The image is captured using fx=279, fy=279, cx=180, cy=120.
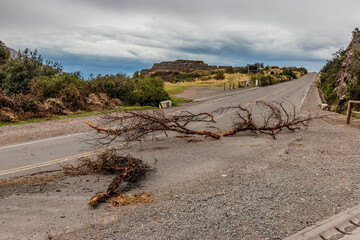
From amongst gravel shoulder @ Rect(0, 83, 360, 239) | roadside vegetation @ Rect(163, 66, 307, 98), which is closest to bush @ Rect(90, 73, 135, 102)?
roadside vegetation @ Rect(163, 66, 307, 98)

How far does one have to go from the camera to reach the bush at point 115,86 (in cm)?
2064

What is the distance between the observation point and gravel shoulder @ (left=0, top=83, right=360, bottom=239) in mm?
3943

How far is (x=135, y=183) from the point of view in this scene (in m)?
5.88

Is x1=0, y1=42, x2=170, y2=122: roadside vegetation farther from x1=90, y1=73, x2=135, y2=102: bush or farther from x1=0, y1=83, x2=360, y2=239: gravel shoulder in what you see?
x1=0, y1=83, x2=360, y2=239: gravel shoulder

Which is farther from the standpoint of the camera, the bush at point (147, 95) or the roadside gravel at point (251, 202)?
the bush at point (147, 95)

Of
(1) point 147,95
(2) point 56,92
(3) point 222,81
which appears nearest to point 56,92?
(2) point 56,92

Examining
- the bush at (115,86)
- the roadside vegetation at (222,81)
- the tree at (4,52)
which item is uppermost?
the tree at (4,52)

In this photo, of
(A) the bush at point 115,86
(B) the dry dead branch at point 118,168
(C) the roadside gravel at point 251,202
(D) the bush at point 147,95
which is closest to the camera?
(C) the roadside gravel at point 251,202

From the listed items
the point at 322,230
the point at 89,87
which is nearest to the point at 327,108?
the point at 89,87

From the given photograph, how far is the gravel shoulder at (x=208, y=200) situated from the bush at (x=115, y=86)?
13.6m

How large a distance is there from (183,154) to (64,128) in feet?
21.7

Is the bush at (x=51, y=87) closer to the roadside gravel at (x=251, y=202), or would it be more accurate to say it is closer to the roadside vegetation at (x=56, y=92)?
the roadside vegetation at (x=56, y=92)

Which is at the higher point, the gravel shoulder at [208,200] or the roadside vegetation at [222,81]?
the gravel shoulder at [208,200]

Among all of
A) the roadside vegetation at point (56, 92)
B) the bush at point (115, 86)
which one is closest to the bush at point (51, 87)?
the roadside vegetation at point (56, 92)
